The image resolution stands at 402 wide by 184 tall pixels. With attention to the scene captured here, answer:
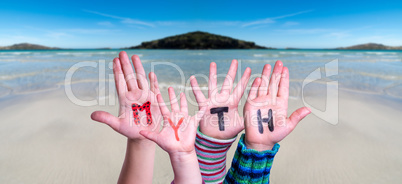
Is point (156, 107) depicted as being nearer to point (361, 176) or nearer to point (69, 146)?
point (69, 146)

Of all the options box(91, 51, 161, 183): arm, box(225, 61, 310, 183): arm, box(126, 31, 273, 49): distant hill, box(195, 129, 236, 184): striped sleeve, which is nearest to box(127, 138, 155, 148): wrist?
box(91, 51, 161, 183): arm

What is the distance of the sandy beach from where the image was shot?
2.10 metres

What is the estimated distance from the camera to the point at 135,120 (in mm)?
1367

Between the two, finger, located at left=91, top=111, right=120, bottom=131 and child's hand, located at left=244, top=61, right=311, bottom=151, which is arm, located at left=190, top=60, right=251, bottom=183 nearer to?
child's hand, located at left=244, top=61, right=311, bottom=151

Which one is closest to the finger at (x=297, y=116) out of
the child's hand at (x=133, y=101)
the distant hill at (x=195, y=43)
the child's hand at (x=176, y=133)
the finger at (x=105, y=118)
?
the child's hand at (x=176, y=133)

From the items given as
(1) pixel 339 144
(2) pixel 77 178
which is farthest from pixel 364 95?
(2) pixel 77 178

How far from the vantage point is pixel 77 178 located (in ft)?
6.86

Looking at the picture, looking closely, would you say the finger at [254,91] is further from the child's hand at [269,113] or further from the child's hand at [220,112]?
the child's hand at [220,112]

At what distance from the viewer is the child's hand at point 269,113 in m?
1.39

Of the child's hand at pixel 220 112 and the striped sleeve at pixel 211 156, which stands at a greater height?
the child's hand at pixel 220 112

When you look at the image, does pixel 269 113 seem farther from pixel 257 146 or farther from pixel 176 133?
pixel 176 133

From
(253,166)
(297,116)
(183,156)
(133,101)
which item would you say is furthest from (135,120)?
(297,116)

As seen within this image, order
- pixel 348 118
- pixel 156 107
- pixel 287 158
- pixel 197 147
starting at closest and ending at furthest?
1. pixel 156 107
2. pixel 197 147
3. pixel 287 158
4. pixel 348 118

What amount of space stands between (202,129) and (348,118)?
9.42 ft
